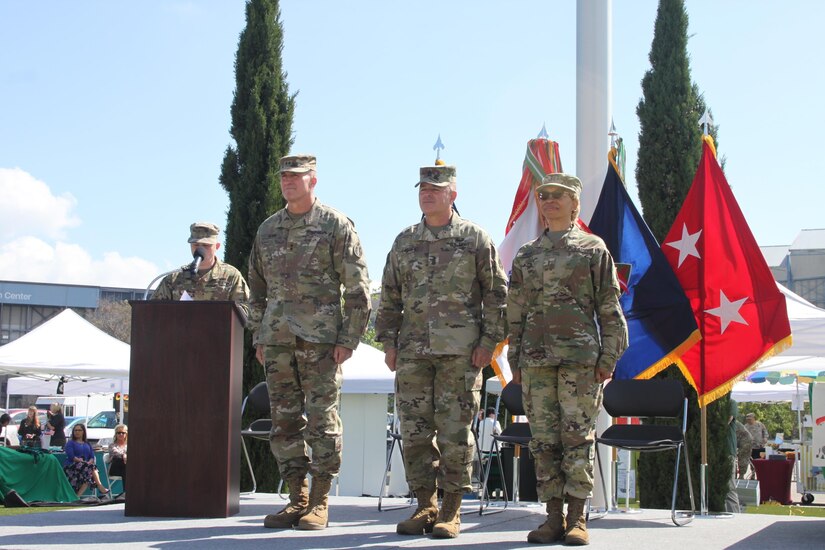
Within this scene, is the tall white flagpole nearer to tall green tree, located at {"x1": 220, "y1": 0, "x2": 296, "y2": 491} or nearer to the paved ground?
the paved ground

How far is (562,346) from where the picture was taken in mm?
5527

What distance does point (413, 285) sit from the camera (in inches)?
233

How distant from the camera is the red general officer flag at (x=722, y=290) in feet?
25.7

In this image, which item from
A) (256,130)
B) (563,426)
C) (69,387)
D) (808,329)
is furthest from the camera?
(69,387)

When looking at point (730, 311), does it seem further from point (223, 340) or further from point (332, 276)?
point (223, 340)

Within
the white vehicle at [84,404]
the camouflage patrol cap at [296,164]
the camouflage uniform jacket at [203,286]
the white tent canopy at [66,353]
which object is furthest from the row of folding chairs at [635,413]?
the white vehicle at [84,404]

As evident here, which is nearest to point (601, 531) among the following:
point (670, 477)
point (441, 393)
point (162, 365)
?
point (441, 393)

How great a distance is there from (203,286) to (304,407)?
2435 millimetres

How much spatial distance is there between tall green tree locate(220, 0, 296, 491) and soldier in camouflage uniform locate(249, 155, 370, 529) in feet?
22.1

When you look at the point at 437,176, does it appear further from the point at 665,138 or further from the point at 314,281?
the point at 665,138

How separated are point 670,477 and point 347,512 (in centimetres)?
571

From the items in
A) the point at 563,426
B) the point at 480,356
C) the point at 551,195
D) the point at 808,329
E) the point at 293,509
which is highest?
the point at 551,195

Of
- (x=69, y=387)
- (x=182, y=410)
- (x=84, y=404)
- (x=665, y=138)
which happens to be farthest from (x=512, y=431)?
(x=84, y=404)

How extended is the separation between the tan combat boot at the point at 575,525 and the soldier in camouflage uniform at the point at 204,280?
141 inches
